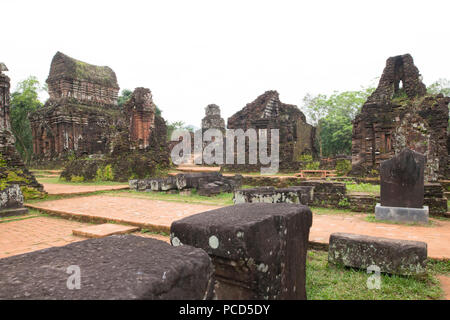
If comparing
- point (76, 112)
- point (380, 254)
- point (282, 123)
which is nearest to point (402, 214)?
point (380, 254)

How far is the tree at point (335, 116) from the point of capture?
94.8 feet

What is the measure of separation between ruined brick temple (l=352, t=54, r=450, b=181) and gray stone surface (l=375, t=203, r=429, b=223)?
5482 millimetres

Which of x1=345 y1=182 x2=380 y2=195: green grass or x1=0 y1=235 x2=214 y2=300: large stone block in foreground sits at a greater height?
x1=0 y1=235 x2=214 y2=300: large stone block in foreground

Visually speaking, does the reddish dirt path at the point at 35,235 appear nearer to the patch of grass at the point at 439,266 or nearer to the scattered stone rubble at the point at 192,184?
the patch of grass at the point at 439,266

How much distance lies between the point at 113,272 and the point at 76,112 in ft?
75.4

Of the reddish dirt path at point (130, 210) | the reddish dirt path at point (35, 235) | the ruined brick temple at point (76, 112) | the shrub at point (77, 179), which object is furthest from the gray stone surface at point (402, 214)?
the ruined brick temple at point (76, 112)

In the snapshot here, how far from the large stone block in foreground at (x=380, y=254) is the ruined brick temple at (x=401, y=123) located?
857 centimetres

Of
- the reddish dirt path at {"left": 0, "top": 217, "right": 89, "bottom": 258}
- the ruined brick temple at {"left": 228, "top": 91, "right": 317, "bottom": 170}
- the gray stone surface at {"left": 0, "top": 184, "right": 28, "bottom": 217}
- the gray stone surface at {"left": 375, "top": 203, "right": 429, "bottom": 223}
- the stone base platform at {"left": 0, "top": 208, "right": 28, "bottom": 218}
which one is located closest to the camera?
the reddish dirt path at {"left": 0, "top": 217, "right": 89, "bottom": 258}

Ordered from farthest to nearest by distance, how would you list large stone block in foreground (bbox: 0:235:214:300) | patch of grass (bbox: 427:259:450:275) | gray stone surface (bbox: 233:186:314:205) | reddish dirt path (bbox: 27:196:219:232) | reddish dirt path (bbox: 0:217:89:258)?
1. gray stone surface (bbox: 233:186:314:205)
2. reddish dirt path (bbox: 27:196:219:232)
3. reddish dirt path (bbox: 0:217:89:258)
4. patch of grass (bbox: 427:259:450:275)
5. large stone block in foreground (bbox: 0:235:214:300)

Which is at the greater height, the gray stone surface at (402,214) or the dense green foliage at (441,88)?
the dense green foliage at (441,88)

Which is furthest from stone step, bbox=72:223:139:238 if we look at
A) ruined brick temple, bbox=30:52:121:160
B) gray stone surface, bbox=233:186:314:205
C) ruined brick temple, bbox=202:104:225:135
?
ruined brick temple, bbox=202:104:225:135

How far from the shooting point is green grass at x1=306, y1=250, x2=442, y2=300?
2518 mm

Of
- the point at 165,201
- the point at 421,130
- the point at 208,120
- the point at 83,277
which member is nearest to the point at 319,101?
the point at 208,120

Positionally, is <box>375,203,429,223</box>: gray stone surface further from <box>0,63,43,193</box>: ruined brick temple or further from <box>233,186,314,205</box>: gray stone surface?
<box>0,63,43,193</box>: ruined brick temple
